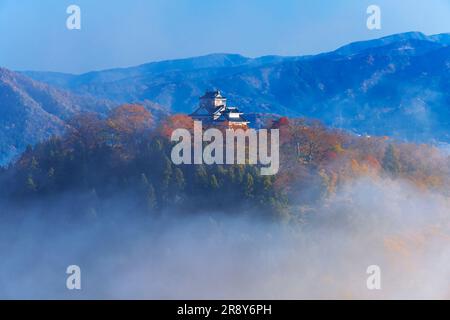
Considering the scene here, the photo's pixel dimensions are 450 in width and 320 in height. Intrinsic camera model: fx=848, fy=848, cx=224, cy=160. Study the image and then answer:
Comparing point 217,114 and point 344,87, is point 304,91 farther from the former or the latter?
point 217,114

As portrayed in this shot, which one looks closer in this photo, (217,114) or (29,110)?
(217,114)

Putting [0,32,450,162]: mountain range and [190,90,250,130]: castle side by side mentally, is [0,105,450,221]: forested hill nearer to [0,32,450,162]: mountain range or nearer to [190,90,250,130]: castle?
[190,90,250,130]: castle

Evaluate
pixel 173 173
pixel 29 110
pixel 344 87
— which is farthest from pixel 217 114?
pixel 344 87

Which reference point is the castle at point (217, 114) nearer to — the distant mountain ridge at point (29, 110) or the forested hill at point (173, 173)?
the forested hill at point (173, 173)

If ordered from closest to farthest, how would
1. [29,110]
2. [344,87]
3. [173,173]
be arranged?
[173,173] → [29,110] → [344,87]

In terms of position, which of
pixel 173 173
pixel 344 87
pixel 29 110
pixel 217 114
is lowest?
pixel 173 173

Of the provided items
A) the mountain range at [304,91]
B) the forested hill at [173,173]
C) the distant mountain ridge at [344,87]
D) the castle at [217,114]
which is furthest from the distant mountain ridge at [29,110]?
the forested hill at [173,173]
